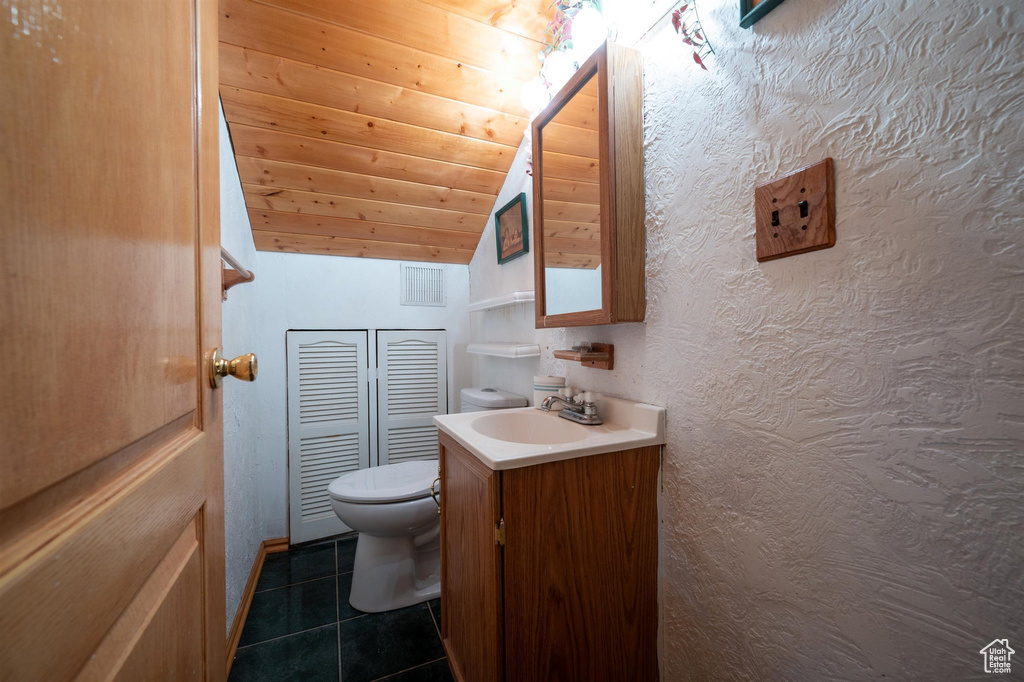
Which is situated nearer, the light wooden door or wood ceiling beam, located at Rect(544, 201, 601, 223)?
the light wooden door

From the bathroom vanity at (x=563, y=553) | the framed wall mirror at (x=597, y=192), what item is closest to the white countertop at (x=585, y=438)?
the bathroom vanity at (x=563, y=553)

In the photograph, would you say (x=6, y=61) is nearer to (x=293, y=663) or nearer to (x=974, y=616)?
(x=974, y=616)

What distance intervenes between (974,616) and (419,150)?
1.89m

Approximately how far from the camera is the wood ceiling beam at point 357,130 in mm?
1408

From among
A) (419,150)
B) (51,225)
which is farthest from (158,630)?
(419,150)

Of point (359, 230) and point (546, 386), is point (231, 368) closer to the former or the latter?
point (546, 386)

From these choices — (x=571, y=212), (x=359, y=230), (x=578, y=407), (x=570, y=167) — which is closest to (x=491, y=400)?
(x=578, y=407)

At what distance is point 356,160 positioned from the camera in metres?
1.67

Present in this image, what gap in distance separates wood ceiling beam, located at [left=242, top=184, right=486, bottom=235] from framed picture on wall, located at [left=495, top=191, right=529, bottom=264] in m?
0.24

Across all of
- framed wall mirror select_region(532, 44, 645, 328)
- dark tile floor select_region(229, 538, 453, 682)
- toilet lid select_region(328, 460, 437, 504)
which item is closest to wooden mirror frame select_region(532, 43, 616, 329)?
framed wall mirror select_region(532, 44, 645, 328)

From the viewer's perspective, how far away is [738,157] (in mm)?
812

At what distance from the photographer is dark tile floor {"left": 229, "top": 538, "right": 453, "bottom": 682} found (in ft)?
4.21

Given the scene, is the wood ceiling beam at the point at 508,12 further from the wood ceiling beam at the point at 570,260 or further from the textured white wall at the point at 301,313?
the textured white wall at the point at 301,313

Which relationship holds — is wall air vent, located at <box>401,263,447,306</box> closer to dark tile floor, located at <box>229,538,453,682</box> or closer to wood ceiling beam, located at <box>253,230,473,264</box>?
wood ceiling beam, located at <box>253,230,473,264</box>
